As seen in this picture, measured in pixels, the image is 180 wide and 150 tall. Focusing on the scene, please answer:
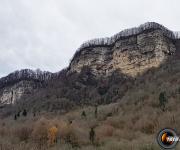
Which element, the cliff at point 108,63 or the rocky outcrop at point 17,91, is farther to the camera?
the rocky outcrop at point 17,91

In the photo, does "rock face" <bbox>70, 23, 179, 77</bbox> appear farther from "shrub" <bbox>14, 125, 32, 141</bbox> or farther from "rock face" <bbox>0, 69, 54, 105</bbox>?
"shrub" <bbox>14, 125, 32, 141</bbox>

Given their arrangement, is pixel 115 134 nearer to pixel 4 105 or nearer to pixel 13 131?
pixel 13 131

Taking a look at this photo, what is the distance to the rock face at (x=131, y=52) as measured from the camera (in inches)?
3039

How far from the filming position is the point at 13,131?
4303 centimetres

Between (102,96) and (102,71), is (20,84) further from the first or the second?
(102,96)

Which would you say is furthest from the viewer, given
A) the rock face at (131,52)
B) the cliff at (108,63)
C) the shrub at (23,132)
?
the rock face at (131,52)

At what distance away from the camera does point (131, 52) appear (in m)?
80.8

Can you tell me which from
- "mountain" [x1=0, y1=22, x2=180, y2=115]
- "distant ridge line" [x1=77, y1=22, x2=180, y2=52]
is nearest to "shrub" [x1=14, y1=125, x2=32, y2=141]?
"mountain" [x1=0, y1=22, x2=180, y2=115]

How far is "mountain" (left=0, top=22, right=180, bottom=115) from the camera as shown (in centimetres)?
7419

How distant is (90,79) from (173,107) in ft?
129

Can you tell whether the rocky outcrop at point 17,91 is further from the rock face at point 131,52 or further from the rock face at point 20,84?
the rock face at point 131,52

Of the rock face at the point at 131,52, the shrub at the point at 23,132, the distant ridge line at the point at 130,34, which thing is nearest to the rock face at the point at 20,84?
the rock face at the point at 131,52

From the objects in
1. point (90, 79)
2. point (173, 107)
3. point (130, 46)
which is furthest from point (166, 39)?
point (173, 107)

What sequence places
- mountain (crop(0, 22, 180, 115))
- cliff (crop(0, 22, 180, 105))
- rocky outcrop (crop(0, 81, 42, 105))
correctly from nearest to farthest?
mountain (crop(0, 22, 180, 115)), cliff (crop(0, 22, 180, 105)), rocky outcrop (crop(0, 81, 42, 105))
